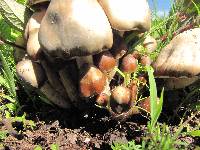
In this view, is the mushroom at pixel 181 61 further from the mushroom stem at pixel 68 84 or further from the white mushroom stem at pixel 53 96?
the white mushroom stem at pixel 53 96

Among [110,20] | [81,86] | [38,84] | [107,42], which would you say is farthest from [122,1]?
[38,84]

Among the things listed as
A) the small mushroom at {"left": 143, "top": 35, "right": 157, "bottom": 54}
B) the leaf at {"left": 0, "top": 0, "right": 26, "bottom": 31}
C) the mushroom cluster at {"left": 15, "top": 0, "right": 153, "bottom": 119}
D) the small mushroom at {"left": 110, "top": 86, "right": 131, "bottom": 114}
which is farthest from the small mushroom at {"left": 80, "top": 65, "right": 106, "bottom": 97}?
the leaf at {"left": 0, "top": 0, "right": 26, "bottom": 31}

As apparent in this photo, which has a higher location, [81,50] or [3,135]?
[81,50]

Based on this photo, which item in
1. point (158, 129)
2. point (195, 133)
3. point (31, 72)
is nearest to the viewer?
point (158, 129)

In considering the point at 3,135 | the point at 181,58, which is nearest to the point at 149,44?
the point at 181,58

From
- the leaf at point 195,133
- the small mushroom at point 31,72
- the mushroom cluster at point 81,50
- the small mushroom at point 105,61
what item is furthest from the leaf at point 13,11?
the leaf at point 195,133

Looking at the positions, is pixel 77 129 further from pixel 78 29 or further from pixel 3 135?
pixel 78 29
